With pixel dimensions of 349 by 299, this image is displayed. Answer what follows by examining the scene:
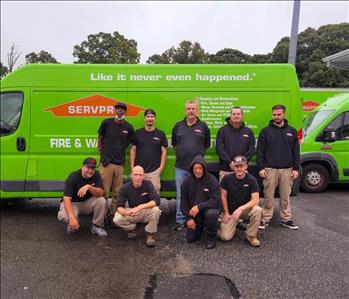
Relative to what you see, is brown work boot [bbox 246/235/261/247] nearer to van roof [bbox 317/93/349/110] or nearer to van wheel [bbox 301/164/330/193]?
van wheel [bbox 301/164/330/193]

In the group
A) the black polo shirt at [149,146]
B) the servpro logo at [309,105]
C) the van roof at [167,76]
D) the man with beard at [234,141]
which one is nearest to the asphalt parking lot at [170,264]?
the black polo shirt at [149,146]

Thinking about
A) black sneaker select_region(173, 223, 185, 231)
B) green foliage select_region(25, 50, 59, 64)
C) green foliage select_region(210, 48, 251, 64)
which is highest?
green foliage select_region(210, 48, 251, 64)

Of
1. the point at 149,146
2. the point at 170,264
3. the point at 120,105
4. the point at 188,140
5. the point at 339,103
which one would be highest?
the point at 339,103

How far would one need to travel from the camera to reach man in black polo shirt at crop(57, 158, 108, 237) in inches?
212

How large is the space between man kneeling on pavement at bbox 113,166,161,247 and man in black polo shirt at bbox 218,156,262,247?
919mm

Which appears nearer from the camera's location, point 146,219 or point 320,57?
point 146,219

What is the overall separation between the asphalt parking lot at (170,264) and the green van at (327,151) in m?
2.33

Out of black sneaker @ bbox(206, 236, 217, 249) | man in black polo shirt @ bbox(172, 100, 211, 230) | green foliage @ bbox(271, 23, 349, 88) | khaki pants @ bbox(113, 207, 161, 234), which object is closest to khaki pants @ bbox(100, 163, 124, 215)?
khaki pants @ bbox(113, 207, 161, 234)

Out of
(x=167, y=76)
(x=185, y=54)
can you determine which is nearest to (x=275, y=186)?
(x=167, y=76)

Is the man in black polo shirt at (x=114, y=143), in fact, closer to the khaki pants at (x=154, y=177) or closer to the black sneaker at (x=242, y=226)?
the khaki pants at (x=154, y=177)

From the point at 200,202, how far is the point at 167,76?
211cm

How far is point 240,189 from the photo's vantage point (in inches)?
209

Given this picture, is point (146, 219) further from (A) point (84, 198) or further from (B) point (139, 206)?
(A) point (84, 198)

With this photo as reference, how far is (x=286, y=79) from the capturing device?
6.11 m
